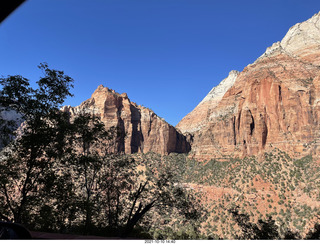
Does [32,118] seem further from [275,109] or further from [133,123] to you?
[133,123]

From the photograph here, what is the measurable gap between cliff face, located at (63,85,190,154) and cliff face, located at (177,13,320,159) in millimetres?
18528

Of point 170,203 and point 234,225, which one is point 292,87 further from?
point 170,203

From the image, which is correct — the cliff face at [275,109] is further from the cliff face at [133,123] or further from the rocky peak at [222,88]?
the rocky peak at [222,88]

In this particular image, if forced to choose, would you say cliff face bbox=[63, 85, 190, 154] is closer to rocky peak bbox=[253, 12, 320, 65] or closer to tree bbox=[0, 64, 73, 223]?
rocky peak bbox=[253, 12, 320, 65]

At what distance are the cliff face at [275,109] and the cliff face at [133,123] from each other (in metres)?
18.5

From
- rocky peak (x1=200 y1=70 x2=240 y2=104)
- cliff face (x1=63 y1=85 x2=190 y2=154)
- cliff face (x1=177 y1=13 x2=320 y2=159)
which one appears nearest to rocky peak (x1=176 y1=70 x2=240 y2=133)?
rocky peak (x1=200 y1=70 x2=240 y2=104)

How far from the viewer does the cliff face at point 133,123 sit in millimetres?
97812

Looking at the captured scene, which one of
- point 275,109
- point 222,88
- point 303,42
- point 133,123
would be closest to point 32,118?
point 275,109

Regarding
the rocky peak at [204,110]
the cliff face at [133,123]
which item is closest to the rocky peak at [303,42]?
the rocky peak at [204,110]

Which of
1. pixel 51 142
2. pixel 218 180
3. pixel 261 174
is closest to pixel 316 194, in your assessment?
pixel 261 174

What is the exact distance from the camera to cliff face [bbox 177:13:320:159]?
6128 centimetres

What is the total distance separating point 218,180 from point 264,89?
40.7m

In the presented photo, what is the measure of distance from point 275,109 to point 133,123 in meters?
68.2

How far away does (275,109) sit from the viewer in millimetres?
71000
